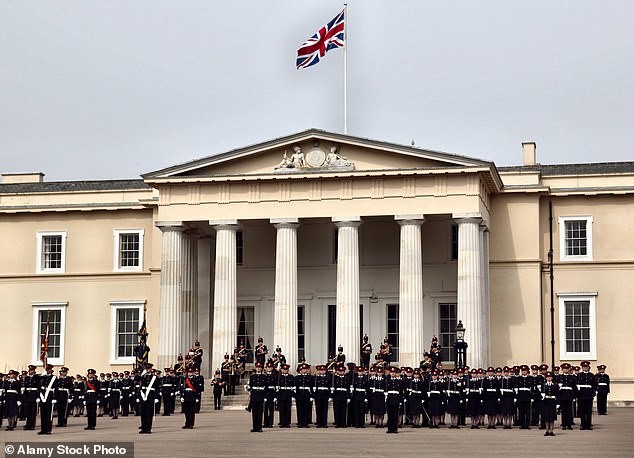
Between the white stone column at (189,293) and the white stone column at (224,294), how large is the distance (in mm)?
1683

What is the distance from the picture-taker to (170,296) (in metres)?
46.0

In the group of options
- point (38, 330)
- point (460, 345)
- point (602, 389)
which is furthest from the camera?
point (38, 330)

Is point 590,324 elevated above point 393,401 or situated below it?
above

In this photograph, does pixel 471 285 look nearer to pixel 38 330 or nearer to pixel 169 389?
pixel 169 389

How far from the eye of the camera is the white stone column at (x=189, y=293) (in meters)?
46.9

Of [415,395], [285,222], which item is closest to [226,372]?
[285,222]

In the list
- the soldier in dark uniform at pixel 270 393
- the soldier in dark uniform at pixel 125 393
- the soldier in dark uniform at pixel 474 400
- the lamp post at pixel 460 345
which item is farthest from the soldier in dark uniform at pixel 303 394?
the lamp post at pixel 460 345

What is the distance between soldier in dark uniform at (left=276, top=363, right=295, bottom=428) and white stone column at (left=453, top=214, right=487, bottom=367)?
41.3ft

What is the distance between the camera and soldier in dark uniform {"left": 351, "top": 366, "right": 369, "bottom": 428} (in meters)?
31.6

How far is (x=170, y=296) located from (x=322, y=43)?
11982 millimetres

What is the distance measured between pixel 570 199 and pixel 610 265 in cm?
324

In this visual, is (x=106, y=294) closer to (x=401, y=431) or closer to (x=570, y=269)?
(x=570, y=269)

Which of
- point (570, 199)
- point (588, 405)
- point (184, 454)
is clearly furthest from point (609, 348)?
point (184, 454)

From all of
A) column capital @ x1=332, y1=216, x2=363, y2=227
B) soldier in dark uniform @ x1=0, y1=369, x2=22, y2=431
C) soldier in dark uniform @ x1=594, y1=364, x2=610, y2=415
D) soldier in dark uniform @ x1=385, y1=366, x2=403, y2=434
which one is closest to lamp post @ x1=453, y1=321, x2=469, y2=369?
soldier in dark uniform @ x1=594, y1=364, x2=610, y2=415
